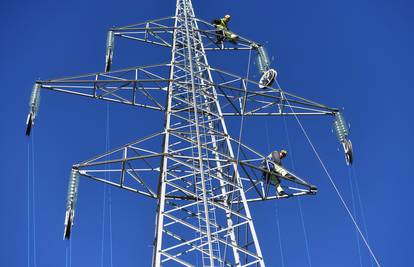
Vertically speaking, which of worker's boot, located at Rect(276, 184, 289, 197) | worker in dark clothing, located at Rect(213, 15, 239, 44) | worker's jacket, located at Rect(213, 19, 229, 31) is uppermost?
worker's jacket, located at Rect(213, 19, 229, 31)

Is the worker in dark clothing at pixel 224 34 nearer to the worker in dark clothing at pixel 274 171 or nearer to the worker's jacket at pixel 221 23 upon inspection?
the worker's jacket at pixel 221 23

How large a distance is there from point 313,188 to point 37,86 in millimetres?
8361

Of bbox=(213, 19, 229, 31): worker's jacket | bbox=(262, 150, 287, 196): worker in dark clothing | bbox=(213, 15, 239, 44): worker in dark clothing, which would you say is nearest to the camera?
bbox=(262, 150, 287, 196): worker in dark clothing

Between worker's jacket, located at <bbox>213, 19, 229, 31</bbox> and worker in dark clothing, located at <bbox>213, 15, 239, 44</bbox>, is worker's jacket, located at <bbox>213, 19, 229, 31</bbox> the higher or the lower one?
the higher one

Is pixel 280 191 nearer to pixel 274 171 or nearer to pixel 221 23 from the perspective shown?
pixel 274 171

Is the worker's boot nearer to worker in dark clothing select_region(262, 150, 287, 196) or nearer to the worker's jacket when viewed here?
worker in dark clothing select_region(262, 150, 287, 196)

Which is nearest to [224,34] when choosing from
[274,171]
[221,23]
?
[221,23]

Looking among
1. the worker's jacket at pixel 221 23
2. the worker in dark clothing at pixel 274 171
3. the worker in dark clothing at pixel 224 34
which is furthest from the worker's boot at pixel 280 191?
the worker's jacket at pixel 221 23

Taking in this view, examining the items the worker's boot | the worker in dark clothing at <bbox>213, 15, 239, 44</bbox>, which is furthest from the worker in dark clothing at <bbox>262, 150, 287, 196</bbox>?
the worker in dark clothing at <bbox>213, 15, 239, 44</bbox>

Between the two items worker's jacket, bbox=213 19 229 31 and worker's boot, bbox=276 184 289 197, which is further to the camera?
worker's jacket, bbox=213 19 229 31

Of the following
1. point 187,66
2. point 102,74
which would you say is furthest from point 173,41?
point 102,74

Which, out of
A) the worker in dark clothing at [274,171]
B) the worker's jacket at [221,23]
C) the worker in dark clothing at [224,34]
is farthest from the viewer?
the worker's jacket at [221,23]

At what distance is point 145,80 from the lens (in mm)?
17500

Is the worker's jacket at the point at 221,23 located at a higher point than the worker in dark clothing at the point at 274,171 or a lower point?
higher
